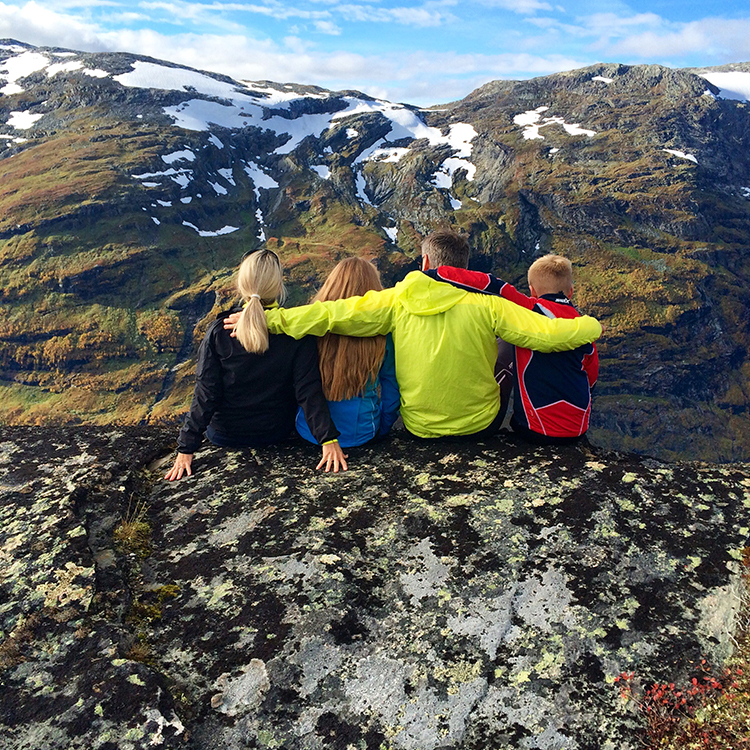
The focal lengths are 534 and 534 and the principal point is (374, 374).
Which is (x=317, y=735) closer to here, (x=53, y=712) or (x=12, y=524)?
(x=53, y=712)

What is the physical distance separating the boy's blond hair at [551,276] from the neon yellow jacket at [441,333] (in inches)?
33.7

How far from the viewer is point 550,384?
6.98 meters

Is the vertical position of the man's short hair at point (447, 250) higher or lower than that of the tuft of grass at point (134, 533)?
higher

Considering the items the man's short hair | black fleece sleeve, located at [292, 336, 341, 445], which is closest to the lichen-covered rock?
black fleece sleeve, located at [292, 336, 341, 445]

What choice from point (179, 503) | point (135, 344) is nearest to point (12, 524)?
point (179, 503)

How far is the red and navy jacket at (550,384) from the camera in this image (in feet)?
22.6

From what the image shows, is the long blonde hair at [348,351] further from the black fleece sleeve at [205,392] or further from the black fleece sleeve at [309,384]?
the black fleece sleeve at [205,392]

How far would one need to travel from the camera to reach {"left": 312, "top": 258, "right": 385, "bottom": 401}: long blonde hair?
6.71m

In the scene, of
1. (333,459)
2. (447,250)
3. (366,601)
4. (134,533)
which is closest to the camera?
(366,601)

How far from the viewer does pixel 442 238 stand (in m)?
6.98

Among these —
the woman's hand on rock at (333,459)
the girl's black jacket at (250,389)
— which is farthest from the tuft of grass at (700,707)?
the girl's black jacket at (250,389)

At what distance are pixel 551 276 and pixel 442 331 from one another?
1.87 m

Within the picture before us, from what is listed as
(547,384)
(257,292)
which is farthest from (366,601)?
(547,384)

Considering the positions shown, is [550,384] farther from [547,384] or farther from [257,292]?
[257,292]
